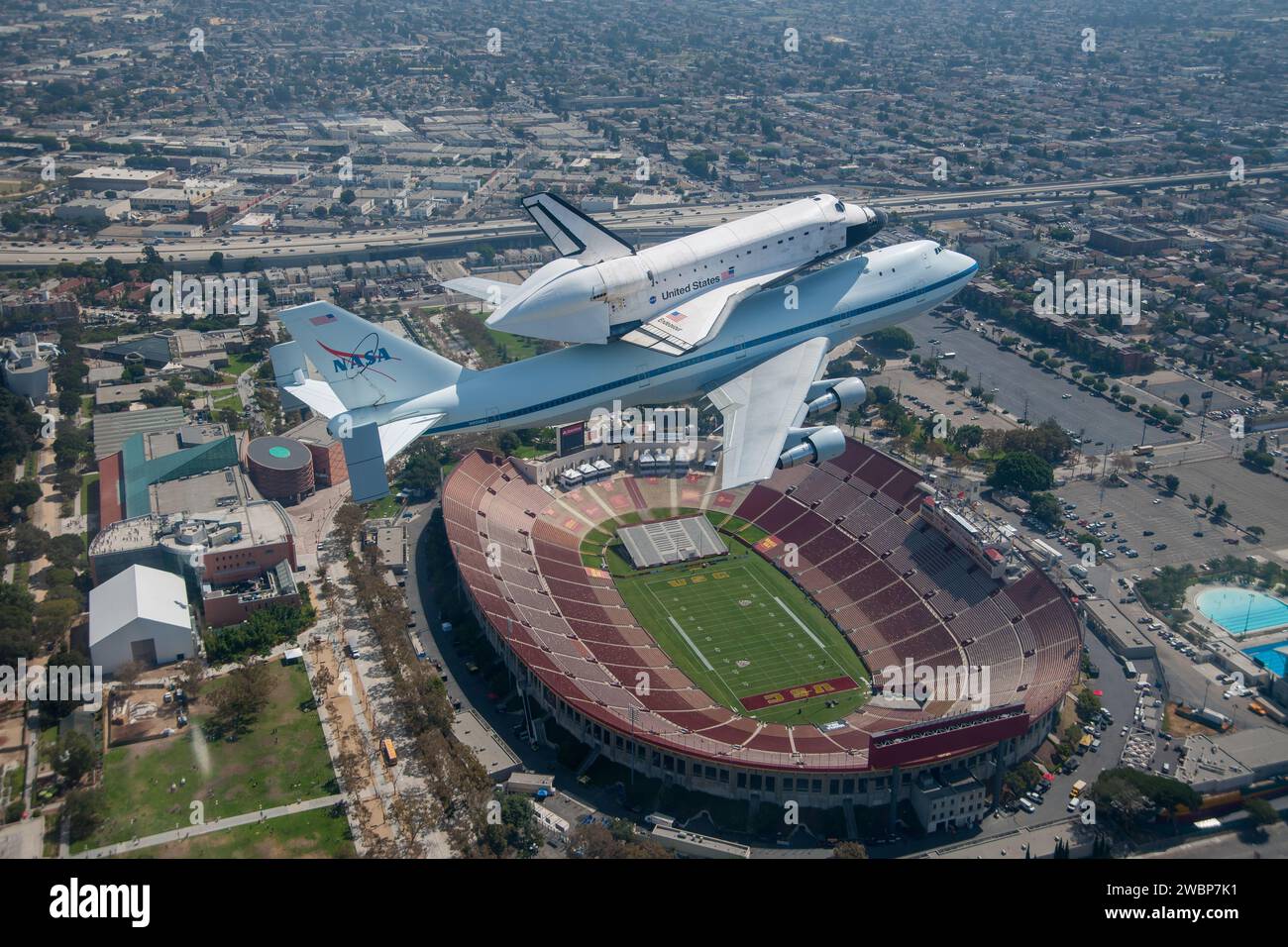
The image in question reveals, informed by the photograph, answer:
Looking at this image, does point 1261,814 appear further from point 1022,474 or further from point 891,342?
point 891,342

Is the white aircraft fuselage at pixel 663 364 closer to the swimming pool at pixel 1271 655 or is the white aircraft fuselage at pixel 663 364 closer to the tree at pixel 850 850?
the tree at pixel 850 850

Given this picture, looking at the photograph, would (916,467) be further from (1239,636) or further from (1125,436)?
(1239,636)

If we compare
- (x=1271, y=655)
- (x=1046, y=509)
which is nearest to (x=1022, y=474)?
(x=1046, y=509)

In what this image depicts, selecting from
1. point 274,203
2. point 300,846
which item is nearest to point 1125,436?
point 300,846

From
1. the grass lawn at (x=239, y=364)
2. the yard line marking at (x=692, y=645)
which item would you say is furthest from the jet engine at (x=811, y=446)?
the grass lawn at (x=239, y=364)

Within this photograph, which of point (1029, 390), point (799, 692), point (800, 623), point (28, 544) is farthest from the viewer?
point (1029, 390)

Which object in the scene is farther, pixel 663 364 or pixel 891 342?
pixel 891 342

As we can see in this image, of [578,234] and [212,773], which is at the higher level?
[578,234]

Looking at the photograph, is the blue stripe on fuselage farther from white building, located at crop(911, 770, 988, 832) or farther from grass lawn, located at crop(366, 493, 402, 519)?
grass lawn, located at crop(366, 493, 402, 519)
